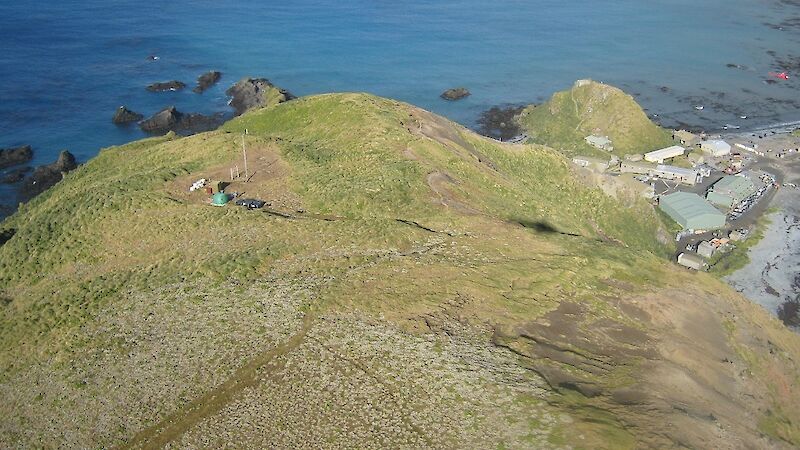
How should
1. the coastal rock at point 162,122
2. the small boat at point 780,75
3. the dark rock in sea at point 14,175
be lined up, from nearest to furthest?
the dark rock in sea at point 14,175, the coastal rock at point 162,122, the small boat at point 780,75

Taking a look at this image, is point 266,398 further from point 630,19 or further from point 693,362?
point 630,19

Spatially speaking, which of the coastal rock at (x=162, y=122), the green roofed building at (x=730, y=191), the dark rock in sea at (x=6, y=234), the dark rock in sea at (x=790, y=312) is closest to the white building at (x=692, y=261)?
the dark rock in sea at (x=790, y=312)

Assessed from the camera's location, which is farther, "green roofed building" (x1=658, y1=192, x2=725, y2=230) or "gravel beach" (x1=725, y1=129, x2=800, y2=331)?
"green roofed building" (x1=658, y1=192, x2=725, y2=230)

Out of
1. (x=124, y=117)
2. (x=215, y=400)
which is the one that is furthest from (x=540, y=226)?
(x=124, y=117)

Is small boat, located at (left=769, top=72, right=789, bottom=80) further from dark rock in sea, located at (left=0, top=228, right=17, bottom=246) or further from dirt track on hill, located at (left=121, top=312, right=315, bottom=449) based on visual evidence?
dark rock in sea, located at (left=0, top=228, right=17, bottom=246)

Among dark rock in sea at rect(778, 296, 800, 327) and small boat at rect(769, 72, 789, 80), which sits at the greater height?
small boat at rect(769, 72, 789, 80)

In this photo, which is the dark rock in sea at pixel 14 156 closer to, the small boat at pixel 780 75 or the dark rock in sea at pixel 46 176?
the dark rock in sea at pixel 46 176

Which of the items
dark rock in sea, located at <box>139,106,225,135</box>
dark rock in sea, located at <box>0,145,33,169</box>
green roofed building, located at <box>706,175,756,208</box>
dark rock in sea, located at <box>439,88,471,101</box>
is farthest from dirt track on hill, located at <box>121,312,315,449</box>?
dark rock in sea, located at <box>439,88,471,101</box>

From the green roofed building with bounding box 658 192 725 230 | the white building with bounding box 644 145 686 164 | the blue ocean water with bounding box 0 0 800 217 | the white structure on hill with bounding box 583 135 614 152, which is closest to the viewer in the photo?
the green roofed building with bounding box 658 192 725 230
